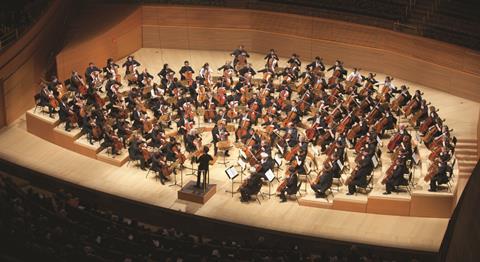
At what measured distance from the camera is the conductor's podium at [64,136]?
16391 millimetres

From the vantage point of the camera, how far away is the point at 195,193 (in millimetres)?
14906

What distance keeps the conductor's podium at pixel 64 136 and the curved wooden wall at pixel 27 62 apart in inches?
19.4

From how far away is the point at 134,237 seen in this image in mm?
11969

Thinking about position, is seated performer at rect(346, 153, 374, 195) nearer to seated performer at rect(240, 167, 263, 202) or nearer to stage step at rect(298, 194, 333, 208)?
stage step at rect(298, 194, 333, 208)

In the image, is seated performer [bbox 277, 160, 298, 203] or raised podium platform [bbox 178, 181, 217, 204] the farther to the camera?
raised podium platform [bbox 178, 181, 217, 204]

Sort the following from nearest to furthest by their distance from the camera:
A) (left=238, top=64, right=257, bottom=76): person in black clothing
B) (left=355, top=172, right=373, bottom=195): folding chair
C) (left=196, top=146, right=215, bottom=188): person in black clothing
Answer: (left=196, top=146, right=215, bottom=188): person in black clothing < (left=355, top=172, right=373, bottom=195): folding chair < (left=238, top=64, right=257, bottom=76): person in black clothing

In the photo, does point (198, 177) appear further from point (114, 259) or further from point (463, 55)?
point (463, 55)

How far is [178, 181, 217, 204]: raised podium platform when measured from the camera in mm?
14883

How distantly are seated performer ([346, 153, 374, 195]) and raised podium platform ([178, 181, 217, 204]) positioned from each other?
2489 millimetres

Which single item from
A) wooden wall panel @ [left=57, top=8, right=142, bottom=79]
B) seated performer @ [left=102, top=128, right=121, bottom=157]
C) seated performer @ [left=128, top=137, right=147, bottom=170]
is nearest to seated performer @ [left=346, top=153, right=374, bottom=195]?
seated performer @ [left=128, top=137, right=147, bottom=170]

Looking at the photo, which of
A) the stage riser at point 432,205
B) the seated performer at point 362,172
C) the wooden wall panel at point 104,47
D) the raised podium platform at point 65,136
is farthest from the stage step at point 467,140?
the wooden wall panel at point 104,47

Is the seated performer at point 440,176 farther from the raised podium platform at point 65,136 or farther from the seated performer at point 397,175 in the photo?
the raised podium platform at point 65,136

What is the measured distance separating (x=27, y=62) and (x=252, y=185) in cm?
640

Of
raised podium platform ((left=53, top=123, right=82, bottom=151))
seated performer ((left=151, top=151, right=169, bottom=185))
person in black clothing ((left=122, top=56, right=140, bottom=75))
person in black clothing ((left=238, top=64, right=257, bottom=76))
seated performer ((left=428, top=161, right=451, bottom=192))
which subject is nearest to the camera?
seated performer ((left=428, top=161, right=451, bottom=192))
